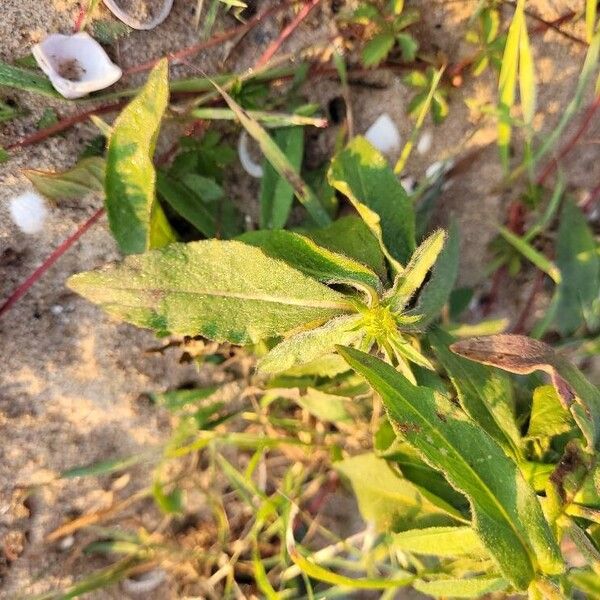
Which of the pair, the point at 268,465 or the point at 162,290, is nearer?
the point at 162,290

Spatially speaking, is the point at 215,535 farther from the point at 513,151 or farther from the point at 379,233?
the point at 513,151

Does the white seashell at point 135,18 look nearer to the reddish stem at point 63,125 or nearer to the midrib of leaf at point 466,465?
the reddish stem at point 63,125

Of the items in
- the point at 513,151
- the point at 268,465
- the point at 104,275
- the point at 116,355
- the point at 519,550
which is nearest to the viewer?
the point at 519,550

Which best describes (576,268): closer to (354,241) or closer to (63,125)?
(354,241)

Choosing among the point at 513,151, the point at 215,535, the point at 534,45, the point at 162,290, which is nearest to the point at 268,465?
→ the point at 215,535

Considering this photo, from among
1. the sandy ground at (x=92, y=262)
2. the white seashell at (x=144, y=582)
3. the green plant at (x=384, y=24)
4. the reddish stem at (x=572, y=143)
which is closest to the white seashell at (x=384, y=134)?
the sandy ground at (x=92, y=262)

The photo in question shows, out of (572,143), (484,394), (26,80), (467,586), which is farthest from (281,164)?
(467,586)
